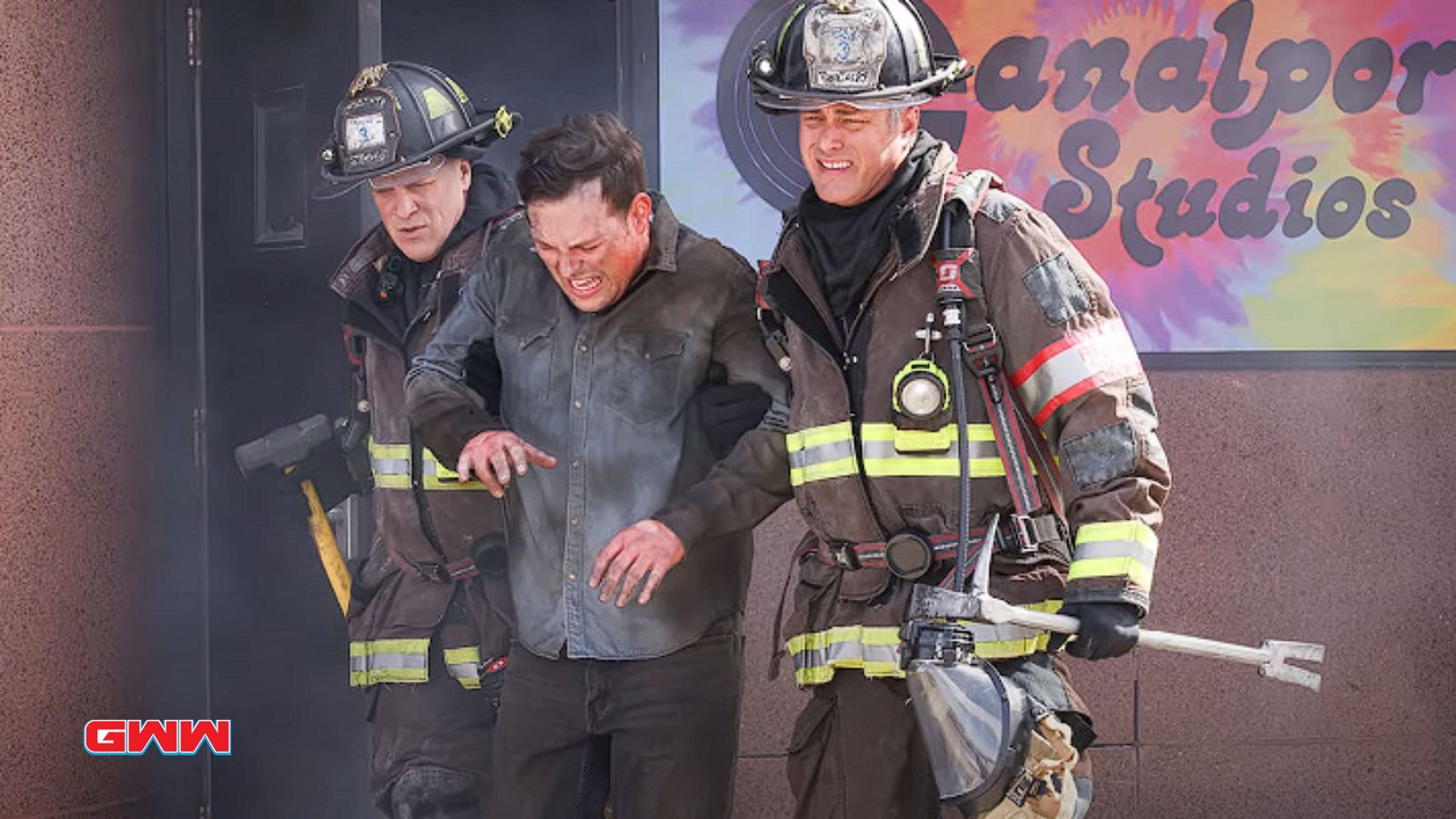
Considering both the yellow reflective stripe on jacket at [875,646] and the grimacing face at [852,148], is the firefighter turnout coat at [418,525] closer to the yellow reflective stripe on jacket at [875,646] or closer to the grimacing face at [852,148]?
the yellow reflective stripe on jacket at [875,646]

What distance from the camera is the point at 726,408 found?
439cm

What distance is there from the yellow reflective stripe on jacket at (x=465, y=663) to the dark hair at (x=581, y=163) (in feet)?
4.13

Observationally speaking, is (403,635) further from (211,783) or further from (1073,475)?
(1073,475)

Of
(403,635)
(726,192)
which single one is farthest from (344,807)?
(726,192)

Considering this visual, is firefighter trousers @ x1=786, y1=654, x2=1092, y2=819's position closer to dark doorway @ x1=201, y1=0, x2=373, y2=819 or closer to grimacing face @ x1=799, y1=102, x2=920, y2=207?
grimacing face @ x1=799, y1=102, x2=920, y2=207

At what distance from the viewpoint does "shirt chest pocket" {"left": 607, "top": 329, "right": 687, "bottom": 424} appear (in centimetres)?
439

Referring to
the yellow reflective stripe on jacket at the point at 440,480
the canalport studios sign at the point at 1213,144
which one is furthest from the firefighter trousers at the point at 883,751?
the canalport studios sign at the point at 1213,144

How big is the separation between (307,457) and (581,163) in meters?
1.56

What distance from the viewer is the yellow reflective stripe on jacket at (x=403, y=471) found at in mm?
4930

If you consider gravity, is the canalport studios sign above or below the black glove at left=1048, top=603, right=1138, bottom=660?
above

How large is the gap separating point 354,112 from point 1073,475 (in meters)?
2.19

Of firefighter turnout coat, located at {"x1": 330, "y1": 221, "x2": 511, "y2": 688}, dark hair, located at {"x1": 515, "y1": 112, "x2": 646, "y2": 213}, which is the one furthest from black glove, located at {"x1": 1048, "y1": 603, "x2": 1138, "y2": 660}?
firefighter turnout coat, located at {"x1": 330, "y1": 221, "x2": 511, "y2": 688}

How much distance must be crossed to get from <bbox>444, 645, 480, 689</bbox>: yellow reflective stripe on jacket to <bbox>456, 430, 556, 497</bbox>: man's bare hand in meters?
0.83

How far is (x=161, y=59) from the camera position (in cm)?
621
